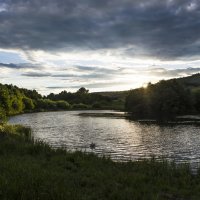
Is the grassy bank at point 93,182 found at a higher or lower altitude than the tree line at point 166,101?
lower

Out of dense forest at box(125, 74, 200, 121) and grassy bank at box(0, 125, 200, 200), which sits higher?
dense forest at box(125, 74, 200, 121)

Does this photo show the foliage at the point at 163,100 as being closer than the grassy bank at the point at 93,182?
No

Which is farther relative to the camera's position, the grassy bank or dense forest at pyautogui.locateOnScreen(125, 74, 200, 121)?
dense forest at pyautogui.locateOnScreen(125, 74, 200, 121)

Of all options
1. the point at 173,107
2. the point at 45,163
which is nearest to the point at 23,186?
the point at 45,163

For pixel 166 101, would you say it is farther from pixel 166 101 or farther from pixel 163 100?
pixel 163 100

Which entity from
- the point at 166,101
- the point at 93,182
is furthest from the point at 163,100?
the point at 93,182

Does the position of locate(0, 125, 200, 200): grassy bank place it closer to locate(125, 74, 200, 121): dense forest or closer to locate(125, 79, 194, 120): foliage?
locate(125, 79, 194, 120): foliage

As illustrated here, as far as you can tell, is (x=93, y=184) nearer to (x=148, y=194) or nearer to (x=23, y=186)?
(x=148, y=194)

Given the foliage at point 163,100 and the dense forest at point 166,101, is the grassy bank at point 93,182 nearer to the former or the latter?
the foliage at point 163,100

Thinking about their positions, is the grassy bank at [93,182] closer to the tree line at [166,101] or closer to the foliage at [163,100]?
the foliage at [163,100]

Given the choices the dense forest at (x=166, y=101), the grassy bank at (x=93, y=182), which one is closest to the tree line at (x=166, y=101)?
the dense forest at (x=166, y=101)

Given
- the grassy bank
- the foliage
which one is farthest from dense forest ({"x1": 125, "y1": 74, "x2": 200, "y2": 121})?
→ the grassy bank

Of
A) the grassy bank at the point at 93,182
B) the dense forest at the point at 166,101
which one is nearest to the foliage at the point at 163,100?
the dense forest at the point at 166,101

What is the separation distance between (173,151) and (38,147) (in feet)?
65.0
